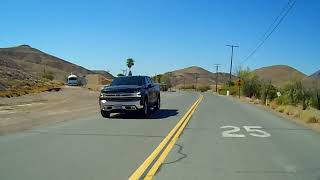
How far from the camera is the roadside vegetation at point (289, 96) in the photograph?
30828mm

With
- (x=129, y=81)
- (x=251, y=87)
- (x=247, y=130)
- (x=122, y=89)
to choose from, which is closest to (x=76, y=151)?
(x=247, y=130)

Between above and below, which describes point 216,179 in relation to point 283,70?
below

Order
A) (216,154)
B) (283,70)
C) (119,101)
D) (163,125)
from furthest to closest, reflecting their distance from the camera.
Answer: (283,70) → (119,101) → (163,125) → (216,154)

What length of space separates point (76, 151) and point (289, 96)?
4527 centimetres

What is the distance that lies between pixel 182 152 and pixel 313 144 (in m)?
4.39

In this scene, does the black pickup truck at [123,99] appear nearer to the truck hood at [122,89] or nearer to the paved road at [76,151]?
the truck hood at [122,89]

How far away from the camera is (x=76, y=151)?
1177 centimetres

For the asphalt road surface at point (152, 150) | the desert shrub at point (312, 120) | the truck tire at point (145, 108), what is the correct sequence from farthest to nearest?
the desert shrub at point (312, 120) → the truck tire at point (145, 108) → the asphalt road surface at point (152, 150)

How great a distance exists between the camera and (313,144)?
557 inches

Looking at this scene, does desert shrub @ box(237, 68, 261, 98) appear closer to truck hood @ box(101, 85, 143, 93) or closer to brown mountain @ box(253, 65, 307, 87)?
truck hood @ box(101, 85, 143, 93)

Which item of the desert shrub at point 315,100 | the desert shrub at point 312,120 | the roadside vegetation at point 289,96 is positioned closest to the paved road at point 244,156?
the desert shrub at point 312,120

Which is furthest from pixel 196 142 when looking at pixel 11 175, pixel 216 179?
pixel 11 175

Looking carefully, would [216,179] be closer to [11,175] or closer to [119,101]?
[11,175]

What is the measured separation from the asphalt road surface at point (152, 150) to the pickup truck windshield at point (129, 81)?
637 centimetres
